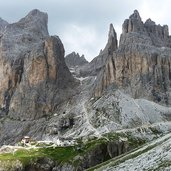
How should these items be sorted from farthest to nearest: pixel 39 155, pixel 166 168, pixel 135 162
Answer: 1. pixel 39 155
2. pixel 135 162
3. pixel 166 168

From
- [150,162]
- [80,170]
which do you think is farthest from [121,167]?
[80,170]

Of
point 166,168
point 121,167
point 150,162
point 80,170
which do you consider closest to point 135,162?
point 121,167

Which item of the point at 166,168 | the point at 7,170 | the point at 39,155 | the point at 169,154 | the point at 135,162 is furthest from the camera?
the point at 39,155

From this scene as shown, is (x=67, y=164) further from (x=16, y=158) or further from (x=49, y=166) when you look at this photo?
(x=16, y=158)

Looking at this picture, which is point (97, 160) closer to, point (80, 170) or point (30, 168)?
point (80, 170)

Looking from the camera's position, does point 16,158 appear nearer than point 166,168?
No

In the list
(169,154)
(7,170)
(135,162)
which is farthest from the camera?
(7,170)

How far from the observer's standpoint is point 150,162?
266 ft

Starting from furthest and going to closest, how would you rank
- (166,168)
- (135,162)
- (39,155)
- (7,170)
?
(39,155), (7,170), (135,162), (166,168)

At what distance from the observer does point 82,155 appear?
19850cm

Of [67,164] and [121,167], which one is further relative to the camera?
[67,164]

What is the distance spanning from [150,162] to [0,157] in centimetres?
12164

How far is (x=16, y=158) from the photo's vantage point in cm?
19188

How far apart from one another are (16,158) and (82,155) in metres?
26.3
